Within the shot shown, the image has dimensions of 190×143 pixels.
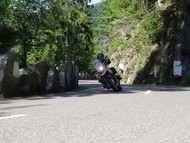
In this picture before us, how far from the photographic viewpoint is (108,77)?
53.7 ft

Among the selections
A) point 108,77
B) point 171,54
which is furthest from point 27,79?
point 171,54

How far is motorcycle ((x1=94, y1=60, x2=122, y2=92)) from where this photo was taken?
16062 millimetres

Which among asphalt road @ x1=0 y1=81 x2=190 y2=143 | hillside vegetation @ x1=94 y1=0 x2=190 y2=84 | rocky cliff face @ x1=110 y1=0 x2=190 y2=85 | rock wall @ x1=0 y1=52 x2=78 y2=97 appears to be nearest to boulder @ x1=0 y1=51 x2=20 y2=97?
rock wall @ x1=0 y1=52 x2=78 y2=97

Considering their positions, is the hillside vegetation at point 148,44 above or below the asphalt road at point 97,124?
above

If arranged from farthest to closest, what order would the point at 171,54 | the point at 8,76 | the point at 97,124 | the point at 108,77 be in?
the point at 171,54, the point at 108,77, the point at 8,76, the point at 97,124

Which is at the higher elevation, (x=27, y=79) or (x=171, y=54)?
(x=171, y=54)

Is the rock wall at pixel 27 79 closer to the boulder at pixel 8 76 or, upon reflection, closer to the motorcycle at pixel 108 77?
the boulder at pixel 8 76

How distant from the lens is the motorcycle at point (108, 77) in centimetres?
1606

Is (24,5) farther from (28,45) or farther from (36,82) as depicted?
(36,82)

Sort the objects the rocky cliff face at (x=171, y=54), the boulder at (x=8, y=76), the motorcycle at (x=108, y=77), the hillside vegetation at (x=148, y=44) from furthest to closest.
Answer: the hillside vegetation at (x=148, y=44) < the rocky cliff face at (x=171, y=54) < the motorcycle at (x=108, y=77) < the boulder at (x=8, y=76)

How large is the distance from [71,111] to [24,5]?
989 inches

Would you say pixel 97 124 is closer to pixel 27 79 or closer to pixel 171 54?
pixel 27 79

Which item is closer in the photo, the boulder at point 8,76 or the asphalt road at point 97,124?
the asphalt road at point 97,124

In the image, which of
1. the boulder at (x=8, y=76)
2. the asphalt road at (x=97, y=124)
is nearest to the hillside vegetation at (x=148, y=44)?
the boulder at (x=8, y=76)
